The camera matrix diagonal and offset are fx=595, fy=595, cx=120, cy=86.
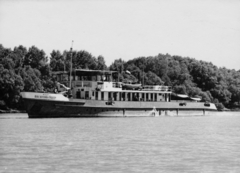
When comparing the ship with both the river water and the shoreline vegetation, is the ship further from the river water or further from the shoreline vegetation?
the river water

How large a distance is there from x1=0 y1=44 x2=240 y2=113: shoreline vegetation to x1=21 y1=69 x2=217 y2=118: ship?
1876 cm

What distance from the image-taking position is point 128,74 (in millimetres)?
110562

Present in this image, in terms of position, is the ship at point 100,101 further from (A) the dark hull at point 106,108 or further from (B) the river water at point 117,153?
(B) the river water at point 117,153

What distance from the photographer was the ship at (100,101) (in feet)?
199

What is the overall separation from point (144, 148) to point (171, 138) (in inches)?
256

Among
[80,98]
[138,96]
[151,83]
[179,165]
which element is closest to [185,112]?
[138,96]

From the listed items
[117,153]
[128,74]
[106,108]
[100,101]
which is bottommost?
[117,153]

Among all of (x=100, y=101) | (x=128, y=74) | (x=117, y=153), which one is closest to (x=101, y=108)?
(x=100, y=101)

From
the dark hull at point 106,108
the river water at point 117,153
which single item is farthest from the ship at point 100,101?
the river water at point 117,153

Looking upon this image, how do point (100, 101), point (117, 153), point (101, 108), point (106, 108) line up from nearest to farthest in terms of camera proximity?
point (117, 153) → point (100, 101) → point (101, 108) → point (106, 108)

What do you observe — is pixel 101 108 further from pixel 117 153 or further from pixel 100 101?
pixel 117 153

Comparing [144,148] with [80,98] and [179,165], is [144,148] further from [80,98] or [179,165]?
[80,98]

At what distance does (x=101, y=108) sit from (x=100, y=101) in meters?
0.79

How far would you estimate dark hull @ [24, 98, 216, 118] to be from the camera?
60.4 metres
